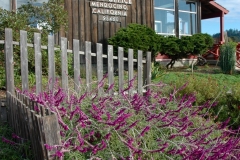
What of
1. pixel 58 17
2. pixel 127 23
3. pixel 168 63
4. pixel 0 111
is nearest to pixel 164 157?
pixel 0 111

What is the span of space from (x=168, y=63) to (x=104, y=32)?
156 inches

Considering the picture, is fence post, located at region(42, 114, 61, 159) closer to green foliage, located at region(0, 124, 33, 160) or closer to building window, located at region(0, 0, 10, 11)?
green foliage, located at region(0, 124, 33, 160)

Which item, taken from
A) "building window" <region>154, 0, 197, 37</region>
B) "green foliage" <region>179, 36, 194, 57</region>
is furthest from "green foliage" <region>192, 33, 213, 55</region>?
"building window" <region>154, 0, 197, 37</region>

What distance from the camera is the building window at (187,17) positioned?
16.7m

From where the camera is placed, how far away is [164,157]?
2.42 metres

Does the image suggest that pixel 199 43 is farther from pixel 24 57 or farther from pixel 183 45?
pixel 24 57

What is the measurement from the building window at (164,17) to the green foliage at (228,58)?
309cm

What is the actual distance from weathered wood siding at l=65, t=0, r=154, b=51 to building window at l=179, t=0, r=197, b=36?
394 centimetres

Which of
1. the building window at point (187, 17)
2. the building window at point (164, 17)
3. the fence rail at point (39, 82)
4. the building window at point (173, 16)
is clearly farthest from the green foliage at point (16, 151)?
the building window at point (187, 17)

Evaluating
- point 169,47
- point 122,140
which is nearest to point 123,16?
point 169,47

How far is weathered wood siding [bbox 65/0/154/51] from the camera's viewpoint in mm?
11508

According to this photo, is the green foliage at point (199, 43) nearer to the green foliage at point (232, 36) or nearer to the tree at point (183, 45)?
the tree at point (183, 45)

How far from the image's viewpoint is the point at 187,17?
16.9 metres

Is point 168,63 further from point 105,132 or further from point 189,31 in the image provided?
point 105,132
